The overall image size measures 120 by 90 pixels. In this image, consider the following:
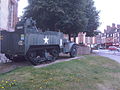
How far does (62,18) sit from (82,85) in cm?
1383

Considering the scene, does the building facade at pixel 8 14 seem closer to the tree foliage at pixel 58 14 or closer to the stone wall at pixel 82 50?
the tree foliage at pixel 58 14

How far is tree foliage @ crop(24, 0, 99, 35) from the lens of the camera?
1964cm

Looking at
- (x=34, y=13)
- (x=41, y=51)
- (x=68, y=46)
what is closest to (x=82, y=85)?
(x=41, y=51)

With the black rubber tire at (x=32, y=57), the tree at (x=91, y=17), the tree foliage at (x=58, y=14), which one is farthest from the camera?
the tree at (x=91, y=17)

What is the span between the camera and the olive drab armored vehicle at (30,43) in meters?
9.87

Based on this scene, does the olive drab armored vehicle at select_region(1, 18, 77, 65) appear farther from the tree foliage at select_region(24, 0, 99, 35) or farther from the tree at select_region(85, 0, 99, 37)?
the tree at select_region(85, 0, 99, 37)

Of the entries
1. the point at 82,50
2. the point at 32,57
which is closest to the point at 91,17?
the point at 82,50

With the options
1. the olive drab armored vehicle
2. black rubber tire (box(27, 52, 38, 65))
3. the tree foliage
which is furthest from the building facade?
black rubber tire (box(27, 52, 38, 65))

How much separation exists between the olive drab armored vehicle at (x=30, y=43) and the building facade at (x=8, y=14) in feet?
14.7

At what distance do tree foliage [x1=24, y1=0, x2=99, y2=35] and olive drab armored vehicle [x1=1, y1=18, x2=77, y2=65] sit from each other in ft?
24.1

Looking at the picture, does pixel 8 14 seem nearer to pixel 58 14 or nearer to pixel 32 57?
pixel 58 14

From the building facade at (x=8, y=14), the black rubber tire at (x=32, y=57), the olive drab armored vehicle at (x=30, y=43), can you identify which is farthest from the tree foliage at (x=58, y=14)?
the black rubber tire at (x=32, y=57)

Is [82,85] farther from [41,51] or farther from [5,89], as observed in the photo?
[41,51]

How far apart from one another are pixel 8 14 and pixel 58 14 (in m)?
5.29
